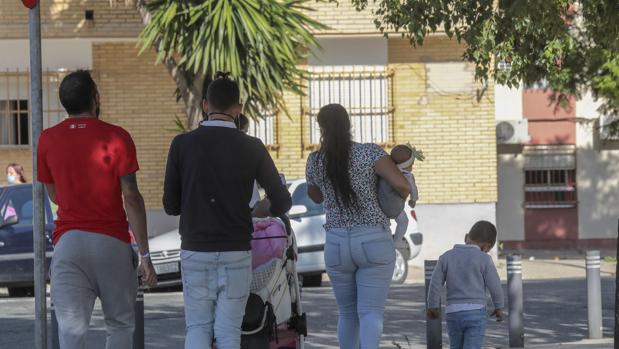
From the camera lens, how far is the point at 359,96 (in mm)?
26531

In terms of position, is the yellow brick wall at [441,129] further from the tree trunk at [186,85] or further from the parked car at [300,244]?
the parked car at [300,244]

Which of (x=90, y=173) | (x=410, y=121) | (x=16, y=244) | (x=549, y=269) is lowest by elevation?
(x=549, y=269)

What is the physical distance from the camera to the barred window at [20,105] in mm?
25938

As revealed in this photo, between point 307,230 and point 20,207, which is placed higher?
point 20,207

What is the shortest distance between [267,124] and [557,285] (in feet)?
28.5

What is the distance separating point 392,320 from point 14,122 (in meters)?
13.7

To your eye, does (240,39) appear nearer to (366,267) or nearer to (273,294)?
(366,267)

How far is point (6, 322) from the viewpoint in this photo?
14102 mm

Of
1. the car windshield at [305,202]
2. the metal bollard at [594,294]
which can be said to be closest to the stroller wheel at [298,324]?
the metal bollard at [594,294]

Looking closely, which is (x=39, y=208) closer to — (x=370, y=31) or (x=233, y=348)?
(x=233, y=348)

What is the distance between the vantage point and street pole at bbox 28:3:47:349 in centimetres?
706

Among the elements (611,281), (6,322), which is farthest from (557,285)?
(6,322)

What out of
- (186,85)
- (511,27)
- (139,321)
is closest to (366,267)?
(139,321)

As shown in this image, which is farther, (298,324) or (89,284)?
(298,324)
